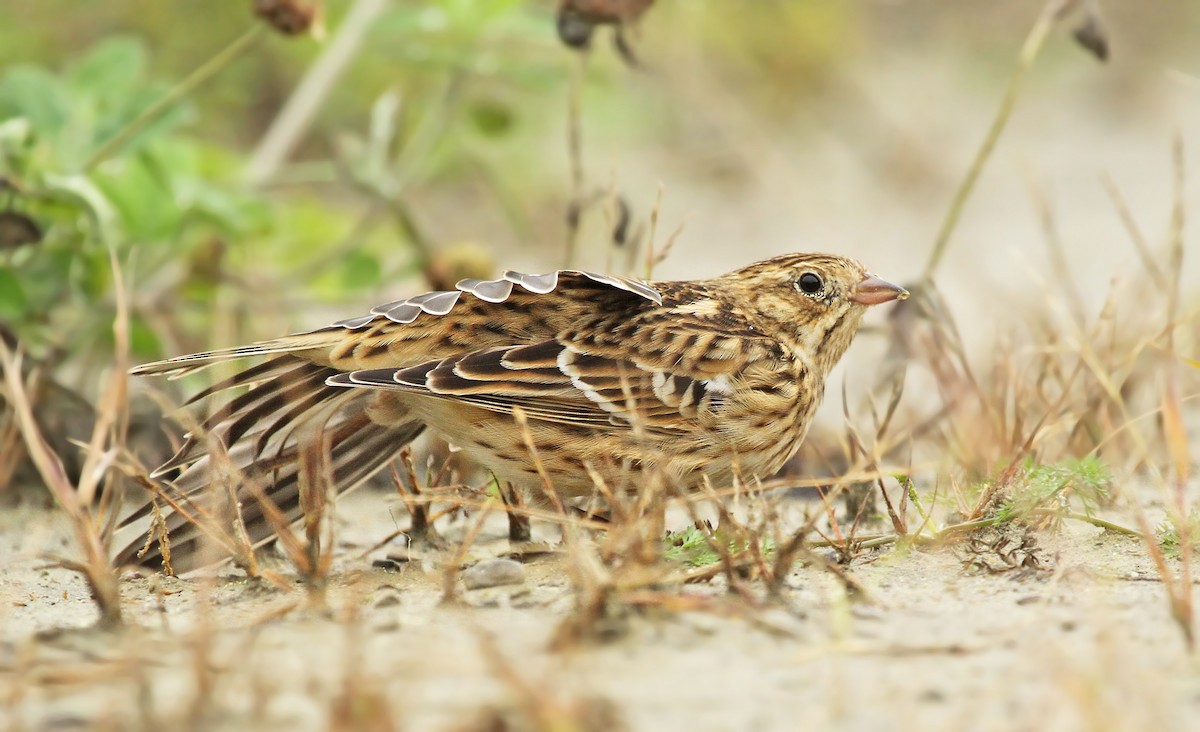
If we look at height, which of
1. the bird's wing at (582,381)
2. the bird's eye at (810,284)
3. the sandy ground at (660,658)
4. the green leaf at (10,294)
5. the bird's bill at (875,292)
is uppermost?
the green leaf at (10,294)

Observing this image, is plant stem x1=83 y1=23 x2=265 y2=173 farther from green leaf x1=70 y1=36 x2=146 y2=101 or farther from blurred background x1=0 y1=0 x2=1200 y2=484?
green leaf x1=70 y1=36 x2=146 y2=101

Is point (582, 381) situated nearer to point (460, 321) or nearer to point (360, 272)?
point (460, 321)

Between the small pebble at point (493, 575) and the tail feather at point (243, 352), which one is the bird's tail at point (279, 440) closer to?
the tail feather at point (243, 352)

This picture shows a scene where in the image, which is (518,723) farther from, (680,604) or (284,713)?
(680,604)

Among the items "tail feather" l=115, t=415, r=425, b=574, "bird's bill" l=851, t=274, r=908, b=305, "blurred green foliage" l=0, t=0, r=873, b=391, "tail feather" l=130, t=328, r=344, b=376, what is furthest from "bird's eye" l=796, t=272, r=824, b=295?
"blurred green foliage" l=0, t=0, r=873, b=391

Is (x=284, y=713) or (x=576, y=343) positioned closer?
(x=284, y=713)

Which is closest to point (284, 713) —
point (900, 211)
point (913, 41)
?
point (900, 211)

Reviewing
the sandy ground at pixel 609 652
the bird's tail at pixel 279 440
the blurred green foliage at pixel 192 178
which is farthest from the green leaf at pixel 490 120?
the bird's tail at pixel 279 440
